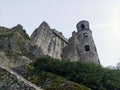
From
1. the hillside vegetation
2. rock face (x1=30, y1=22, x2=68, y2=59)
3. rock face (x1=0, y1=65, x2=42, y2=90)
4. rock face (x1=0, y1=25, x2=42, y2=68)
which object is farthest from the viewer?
rock face (x1=30, y1=22, x2=68, y2=59)

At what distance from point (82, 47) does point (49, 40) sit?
628cm

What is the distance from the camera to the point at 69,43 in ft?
180

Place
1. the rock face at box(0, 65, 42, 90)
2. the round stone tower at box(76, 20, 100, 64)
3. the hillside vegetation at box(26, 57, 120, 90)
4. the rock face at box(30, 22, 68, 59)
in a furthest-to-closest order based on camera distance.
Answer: the round stone tower at box(76, 20, 100, 64), the rock face at box(30, 22, 68, 59), the hillside vegetation at box(26, 57, 120, 90), the rock face at box(0, 65, 42, 90)

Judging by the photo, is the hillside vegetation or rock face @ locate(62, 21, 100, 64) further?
rock face @ locate(62, 21, 100, 64)

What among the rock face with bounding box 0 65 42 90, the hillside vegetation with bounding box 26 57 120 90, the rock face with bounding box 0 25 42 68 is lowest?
the rock face with bounding box 0 65 42 90

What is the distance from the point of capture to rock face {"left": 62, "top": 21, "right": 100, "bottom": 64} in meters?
50.6

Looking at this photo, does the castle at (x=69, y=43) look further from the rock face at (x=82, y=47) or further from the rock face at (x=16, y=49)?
the rock face at (x=16, y=49)

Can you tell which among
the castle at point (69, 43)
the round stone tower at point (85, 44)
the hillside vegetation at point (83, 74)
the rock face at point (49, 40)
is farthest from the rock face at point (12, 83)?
the round stone tower at point (85, 44)

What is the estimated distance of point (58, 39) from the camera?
58000 millimetres

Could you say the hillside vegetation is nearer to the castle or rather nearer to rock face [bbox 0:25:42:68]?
rock face [bbox 0:25:42:68]

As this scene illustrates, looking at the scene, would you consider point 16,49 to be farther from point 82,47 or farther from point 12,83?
point 12,83

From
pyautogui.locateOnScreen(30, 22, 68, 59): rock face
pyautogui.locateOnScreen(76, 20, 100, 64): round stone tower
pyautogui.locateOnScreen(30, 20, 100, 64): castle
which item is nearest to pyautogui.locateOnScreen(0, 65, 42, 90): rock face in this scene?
pyautogui.locateOnScreen(30, 20, 100, 64): castle

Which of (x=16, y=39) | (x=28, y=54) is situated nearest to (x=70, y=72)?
(x=28, y=54)

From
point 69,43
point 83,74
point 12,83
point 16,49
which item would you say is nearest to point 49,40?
point 69,43
